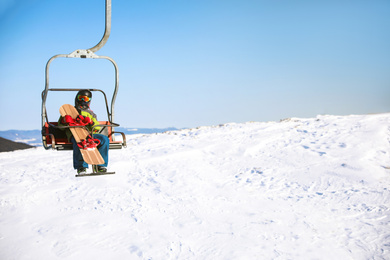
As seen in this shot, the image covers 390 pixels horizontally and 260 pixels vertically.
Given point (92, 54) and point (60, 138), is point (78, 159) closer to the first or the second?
point (60, 138)

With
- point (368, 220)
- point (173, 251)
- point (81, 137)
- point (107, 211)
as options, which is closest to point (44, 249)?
point (107, 211)

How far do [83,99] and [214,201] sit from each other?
404 cm

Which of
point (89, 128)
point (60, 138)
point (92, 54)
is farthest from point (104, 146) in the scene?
point (92, 54)

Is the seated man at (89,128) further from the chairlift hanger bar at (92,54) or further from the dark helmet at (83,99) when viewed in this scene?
the chairlift hanger bar at (92,54)

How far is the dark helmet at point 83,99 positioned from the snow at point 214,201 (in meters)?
2.73

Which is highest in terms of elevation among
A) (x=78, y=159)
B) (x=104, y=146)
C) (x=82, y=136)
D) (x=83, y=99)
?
(x=83, y=99)

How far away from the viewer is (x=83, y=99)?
4543mm

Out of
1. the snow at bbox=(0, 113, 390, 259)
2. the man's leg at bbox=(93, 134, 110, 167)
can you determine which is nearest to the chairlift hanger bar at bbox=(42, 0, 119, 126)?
the man's leg at bbox=(93, 134, 110, 167)

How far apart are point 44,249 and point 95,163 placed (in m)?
3.20

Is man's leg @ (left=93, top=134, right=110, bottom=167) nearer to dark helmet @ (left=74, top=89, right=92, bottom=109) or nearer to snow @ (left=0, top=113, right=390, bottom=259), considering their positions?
dark helmet @ (left=74, top=89, right=92, bottom=109)

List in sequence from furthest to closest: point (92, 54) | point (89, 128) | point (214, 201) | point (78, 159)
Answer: point (214, 201) → point (89, 128) → point (78, 159) → point (92, 54)

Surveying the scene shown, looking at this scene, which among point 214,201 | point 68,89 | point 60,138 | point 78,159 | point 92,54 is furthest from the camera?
point 214,201

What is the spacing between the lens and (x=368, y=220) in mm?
6402

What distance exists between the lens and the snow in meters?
5.88
